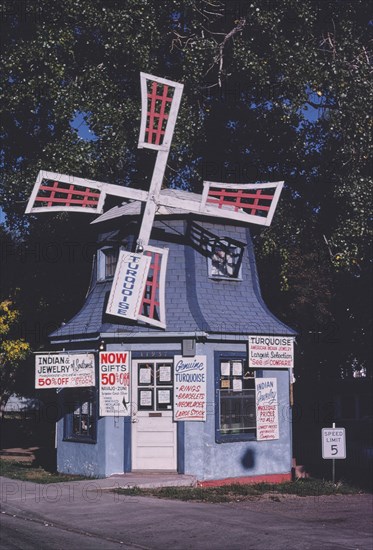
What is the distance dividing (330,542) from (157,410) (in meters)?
7.61

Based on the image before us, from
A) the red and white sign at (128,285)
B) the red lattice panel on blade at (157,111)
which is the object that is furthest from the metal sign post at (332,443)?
the red lattice panel on blade at (157,111)

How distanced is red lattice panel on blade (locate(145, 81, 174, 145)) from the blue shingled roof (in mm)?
2346

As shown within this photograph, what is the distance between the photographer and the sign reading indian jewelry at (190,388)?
19000 mm

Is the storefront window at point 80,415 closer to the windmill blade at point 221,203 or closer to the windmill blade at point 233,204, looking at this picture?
the windmill blade at point 221,203

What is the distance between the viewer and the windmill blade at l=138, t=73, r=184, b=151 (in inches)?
836

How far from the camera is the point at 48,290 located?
27.5 m

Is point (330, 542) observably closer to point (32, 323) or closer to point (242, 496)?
point (242, 496)

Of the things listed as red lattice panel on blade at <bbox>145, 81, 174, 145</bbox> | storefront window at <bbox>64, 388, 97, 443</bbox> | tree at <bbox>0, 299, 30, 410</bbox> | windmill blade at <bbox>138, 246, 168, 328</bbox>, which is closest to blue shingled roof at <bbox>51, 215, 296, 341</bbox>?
windmill blade at <bbox>138, 246, 168, 328</bbox>

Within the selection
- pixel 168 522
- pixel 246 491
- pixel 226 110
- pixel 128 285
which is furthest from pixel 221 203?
pixel 168 522

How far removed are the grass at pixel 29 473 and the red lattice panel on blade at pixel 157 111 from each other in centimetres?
889

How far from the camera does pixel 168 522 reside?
13883 mm

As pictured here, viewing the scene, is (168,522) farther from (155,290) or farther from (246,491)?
(155,290)

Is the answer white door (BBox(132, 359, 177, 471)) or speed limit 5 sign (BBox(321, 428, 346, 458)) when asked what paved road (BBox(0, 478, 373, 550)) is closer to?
speed limit 5 sign (BBox(321, 428, 346, 458))

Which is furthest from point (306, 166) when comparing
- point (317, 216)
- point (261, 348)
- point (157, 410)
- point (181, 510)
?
point (181, 510)
